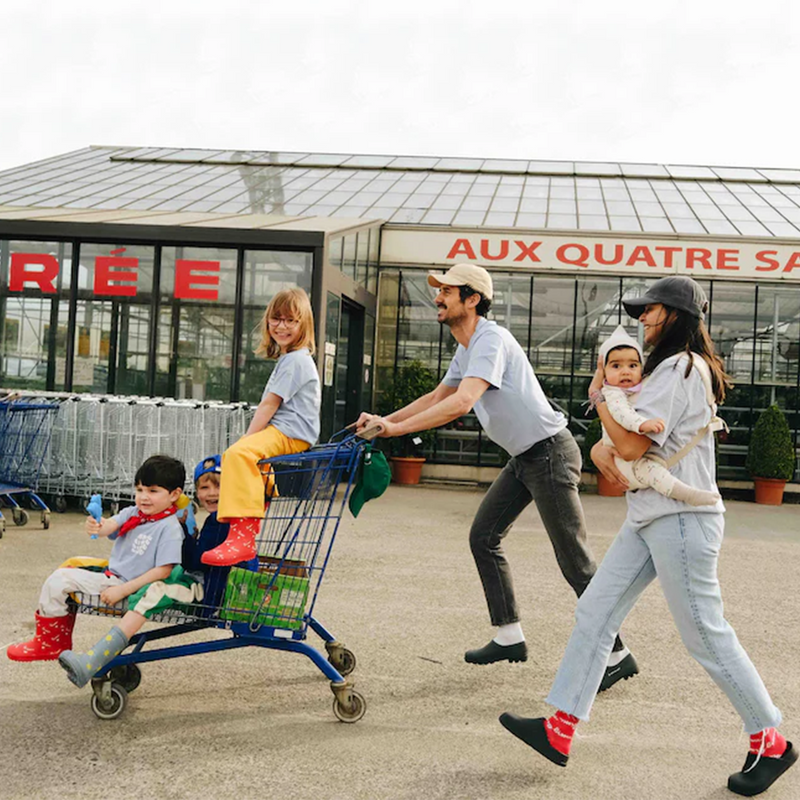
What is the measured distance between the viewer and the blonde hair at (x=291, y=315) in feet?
13.9

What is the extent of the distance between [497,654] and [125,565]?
196 cm

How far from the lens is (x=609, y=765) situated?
3.56 m

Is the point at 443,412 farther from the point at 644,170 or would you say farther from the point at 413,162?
the point at 644,170

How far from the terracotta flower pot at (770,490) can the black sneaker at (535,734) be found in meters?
12.3

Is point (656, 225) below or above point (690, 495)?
above

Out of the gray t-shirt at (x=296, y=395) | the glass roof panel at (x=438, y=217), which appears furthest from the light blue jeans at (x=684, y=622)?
the glass roof panel at (x=438, y=217)

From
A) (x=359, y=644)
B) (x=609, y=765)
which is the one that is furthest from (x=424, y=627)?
(x=609, y=765)

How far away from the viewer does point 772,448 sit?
14414mm

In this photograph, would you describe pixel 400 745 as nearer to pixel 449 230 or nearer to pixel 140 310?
pixel 140 310

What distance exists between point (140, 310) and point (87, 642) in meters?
8.28

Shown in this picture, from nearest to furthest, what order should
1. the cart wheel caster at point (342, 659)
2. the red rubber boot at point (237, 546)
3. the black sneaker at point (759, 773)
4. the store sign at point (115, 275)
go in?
the black sneaker at point (759, 773)
the red rubber boot at point (237, 546)
the cart wheel caster at point (342, 659)
the store sign at point (115, 275)

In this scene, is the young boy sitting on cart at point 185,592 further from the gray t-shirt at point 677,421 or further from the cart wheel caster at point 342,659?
the gray t-shirt at point 677,421

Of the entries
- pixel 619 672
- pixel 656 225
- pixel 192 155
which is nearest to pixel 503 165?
pixel 656 225

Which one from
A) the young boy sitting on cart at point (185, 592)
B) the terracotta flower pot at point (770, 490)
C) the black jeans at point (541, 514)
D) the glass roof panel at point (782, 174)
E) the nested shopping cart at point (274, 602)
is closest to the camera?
the young boy sitting on cart at point (185, 592)
